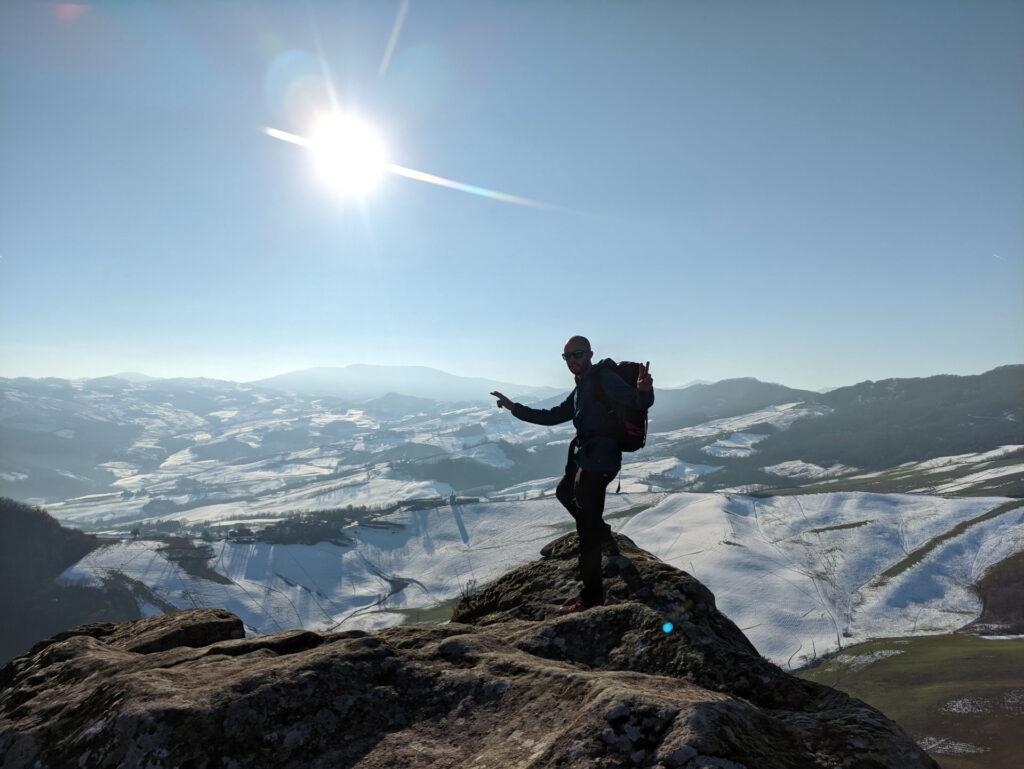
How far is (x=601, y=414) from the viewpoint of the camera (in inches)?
390

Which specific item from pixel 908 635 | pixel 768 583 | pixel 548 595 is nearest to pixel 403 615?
pixel 768 583

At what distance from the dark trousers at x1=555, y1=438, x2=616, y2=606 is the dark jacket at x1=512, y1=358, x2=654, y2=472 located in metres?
0.29

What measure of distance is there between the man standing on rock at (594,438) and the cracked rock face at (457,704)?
3.83 feet

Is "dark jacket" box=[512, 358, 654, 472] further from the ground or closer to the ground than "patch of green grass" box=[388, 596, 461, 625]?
further from the ground

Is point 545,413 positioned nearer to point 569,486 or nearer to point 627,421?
point 569,486

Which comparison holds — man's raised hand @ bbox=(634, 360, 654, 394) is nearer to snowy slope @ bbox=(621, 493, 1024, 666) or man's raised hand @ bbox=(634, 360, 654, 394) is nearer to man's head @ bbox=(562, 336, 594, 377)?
man's head @ bbox=(562, 336, 594, 377)

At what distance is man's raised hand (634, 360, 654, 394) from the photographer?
9.60 m

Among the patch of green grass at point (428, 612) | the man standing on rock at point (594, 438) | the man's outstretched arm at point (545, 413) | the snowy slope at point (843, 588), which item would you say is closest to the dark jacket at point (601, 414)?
the man standing on rock at point (594, 438)

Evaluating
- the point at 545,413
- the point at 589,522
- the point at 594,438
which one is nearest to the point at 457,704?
the point at 589,522

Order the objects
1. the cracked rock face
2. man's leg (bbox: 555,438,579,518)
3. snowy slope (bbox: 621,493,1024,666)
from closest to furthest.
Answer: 1. the cracked rock face
2. man's leg (bbox: 555,438,579,518)
3. snowy slope (bbox: 621,493,1024,666)

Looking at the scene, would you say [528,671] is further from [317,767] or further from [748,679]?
[748,679]

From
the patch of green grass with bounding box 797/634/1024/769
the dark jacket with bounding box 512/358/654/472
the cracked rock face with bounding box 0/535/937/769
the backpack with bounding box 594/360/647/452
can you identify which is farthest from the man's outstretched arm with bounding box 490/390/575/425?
the patch of green grass with bounding box 797/634/1024/769

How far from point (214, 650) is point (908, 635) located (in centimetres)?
18448

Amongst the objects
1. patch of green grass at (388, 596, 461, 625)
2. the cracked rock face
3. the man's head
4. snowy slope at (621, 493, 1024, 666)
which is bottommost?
patch of green grass at (388, 596, 461, 625)
